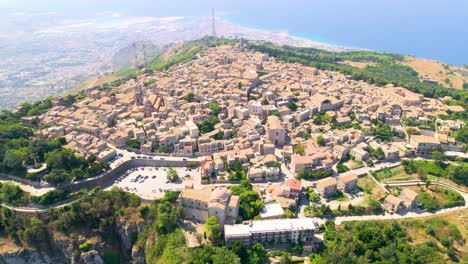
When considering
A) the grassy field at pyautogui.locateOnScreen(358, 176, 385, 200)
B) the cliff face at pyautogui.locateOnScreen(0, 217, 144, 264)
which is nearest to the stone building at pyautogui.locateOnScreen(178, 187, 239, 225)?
the cliff face at pyautogui.locateOnScreen(0, 217, 144, 264)

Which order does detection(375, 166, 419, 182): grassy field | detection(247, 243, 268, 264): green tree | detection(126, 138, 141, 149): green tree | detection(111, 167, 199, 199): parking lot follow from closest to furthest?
detection(247, 243, 268, 264): green tree, detection(111, 167, 199, 199): parking lot, detection(375, 166, 419, 182): grassy field, detection(126, 138, 141, 149): green tree

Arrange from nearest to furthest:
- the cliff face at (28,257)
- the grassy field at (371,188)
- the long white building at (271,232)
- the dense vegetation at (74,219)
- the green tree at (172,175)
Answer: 1. the long white building at (271,232)
2. the cliff face at (28,257)
3. the dense vegetation at (74,219)
4. the grassy field at (371,188)
5. the green tree at (172,175)

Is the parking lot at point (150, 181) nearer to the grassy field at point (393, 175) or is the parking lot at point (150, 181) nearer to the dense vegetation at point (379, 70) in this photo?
the grassy field at point (393, 175)

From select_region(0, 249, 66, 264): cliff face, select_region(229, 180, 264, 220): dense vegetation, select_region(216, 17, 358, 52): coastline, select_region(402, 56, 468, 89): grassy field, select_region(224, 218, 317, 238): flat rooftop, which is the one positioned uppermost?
select_region(216, 17, 358, 52): coastline

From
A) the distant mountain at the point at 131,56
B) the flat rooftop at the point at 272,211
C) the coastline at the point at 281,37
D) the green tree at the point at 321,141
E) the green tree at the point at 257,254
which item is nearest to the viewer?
the green tree at the point at 257,254

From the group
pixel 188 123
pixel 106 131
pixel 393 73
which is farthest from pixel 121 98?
pixel 393 73

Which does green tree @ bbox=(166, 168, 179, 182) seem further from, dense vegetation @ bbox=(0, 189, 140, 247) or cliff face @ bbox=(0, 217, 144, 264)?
cliff face @ bbox=(0, 217, 144, 264)

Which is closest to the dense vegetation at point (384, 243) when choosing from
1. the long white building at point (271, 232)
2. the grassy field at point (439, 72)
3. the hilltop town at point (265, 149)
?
the hilltop town at point (265, 149)
